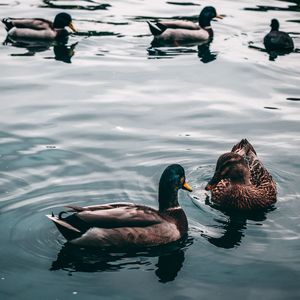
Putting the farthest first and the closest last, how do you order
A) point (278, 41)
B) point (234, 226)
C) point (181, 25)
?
1. point (181, 25)
2. point (278, 41)
3. point (234, 226)

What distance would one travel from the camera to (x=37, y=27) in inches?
813

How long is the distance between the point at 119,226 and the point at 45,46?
11.7 meters

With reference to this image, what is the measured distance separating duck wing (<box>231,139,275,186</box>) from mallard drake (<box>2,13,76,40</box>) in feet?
31.4

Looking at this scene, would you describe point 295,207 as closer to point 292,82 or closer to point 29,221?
point 29,221

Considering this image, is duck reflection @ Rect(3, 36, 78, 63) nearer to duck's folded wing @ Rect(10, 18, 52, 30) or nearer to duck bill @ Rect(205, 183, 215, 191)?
duck's folded wing @ Rect(10, 18, 52, 30)

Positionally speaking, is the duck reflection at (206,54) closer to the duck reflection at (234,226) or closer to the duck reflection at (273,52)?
the duck reflection at (273,52)

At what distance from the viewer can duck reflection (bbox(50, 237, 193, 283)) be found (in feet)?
30.8

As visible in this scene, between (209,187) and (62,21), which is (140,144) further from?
(62,21)

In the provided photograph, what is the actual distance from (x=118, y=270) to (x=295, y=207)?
123 inches

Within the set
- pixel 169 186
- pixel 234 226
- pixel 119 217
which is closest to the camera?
pixel 119 217

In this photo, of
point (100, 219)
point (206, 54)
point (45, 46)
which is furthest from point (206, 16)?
point (100, 219)

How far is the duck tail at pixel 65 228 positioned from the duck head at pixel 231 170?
2.64 metres

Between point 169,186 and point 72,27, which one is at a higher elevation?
point 72,27

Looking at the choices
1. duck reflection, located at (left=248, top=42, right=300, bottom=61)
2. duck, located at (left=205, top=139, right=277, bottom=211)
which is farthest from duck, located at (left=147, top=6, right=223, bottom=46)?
duck, located at (left=205, top=139, right=277, bottom=211)
